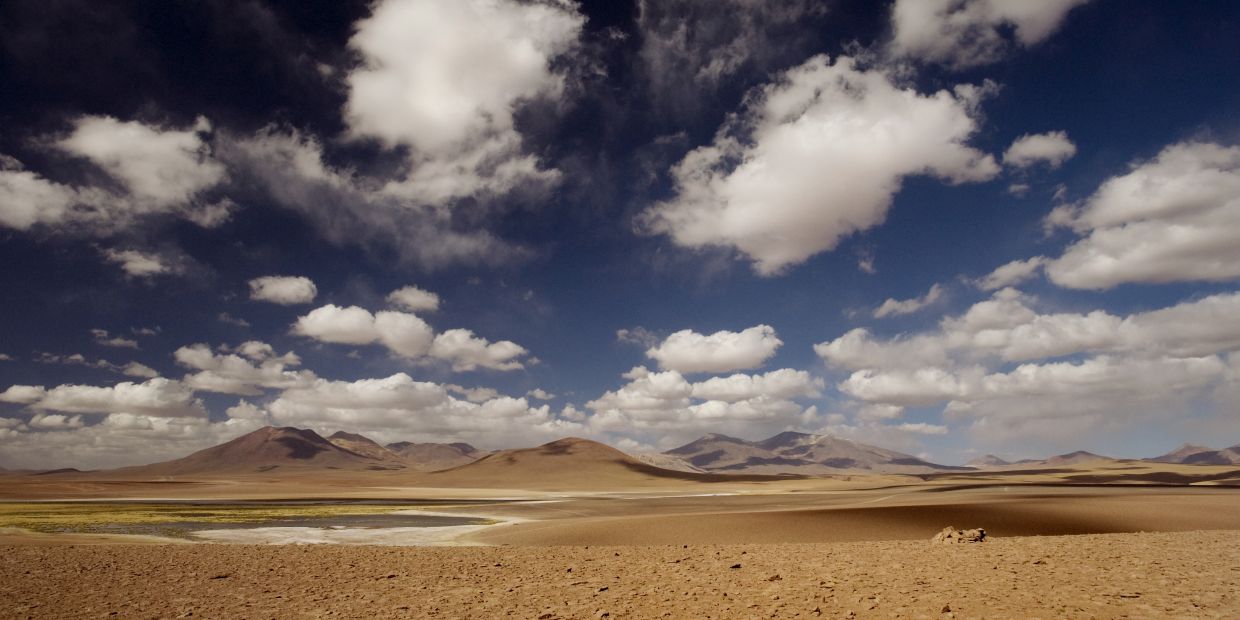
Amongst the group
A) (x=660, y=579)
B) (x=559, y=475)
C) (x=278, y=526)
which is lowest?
(x=559, y=475)

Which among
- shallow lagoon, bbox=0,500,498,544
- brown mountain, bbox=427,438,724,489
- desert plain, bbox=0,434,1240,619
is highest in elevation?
desert plain, bbox=0,434,1240,619

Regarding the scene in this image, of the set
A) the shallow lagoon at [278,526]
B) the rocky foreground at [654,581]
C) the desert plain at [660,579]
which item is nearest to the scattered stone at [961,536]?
the desert plain at [660,579]

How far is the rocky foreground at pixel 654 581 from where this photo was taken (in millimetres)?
13102

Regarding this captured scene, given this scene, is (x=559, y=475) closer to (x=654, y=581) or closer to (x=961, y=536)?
(x=961, y=536)

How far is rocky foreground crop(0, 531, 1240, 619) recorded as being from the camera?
516 inches

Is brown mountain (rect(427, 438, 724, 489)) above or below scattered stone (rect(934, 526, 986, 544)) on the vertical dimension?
below

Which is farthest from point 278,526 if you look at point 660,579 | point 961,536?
point 961,536

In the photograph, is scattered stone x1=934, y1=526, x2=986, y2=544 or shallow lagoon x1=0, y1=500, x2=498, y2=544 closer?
scattered stone x1=934, y1=526, x2=986, y2=544

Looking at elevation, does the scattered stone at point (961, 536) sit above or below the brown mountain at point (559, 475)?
above

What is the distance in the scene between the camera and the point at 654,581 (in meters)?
16.5

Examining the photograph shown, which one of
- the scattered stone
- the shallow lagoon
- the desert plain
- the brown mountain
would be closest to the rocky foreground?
the desert plain

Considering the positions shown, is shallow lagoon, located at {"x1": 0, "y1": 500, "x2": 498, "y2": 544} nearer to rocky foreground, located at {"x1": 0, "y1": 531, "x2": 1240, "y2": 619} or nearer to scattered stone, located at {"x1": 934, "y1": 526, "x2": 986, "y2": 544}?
rocky foreground, located at {"x1": 0, "y1": 531, "x2": 1240, "y2": 619}

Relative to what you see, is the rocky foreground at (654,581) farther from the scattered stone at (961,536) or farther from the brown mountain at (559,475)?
the brown mountain at (559,475)

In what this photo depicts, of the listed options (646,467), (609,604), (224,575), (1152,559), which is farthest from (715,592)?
(646,467)
